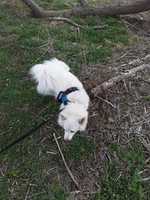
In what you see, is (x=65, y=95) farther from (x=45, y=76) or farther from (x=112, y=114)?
(x=112, y=114)

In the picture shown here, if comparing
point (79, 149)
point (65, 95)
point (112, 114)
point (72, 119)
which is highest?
point (65, 95)

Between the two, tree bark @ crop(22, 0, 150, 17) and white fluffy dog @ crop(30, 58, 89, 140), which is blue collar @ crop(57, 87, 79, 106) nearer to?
white fluffy dog @ crop(30, 58, 89, 140)

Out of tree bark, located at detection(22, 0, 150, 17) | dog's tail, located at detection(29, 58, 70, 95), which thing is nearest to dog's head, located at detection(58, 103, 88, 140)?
dog's tail, located at detection(29, 58, 70, 95)

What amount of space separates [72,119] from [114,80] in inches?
39.0

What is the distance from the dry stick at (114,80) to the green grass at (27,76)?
0.57 metres

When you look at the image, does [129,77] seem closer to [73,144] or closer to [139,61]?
[139,61]

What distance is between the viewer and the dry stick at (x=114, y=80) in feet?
14.4

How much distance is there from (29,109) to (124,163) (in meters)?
1.37

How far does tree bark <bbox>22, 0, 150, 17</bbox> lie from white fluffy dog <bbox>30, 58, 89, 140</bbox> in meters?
2.09

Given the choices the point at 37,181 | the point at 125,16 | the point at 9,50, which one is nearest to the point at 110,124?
the point at 37,181

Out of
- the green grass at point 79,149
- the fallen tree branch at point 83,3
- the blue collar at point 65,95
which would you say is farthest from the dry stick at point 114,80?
the fallen tree branch at point 83,3

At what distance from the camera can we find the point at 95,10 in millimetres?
6414

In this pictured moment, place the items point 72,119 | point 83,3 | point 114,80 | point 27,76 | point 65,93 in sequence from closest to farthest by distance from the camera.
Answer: point 72,119
point 65,93
point 114,80
point 27,76
point 83,3

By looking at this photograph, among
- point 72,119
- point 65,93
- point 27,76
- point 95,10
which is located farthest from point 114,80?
point 95,10
